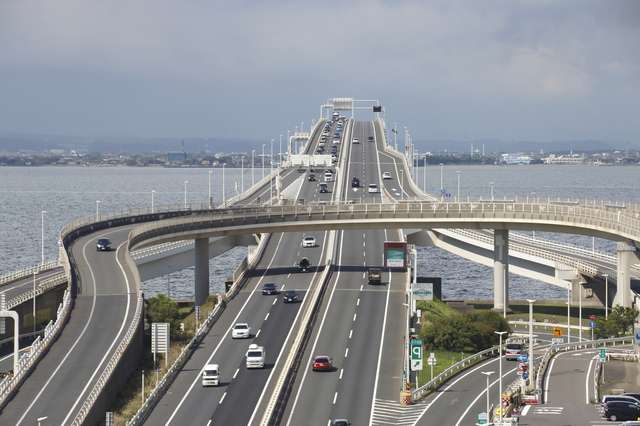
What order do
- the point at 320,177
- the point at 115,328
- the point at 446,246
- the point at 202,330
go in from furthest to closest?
1. the point at 320,177
2. the point at 446,246
3. the point at 202,330
4. the point at 115,328

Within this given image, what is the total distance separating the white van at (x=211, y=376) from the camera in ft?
169

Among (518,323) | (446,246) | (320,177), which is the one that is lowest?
(518,323)

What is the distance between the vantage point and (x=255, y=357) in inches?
2168

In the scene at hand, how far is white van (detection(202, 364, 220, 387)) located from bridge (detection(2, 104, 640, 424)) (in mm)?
1048

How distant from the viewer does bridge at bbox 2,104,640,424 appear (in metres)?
50.7

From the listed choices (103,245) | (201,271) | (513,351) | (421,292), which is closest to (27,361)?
(103,245)

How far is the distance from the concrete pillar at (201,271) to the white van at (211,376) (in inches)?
1363

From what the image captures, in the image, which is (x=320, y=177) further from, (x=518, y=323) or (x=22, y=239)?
(x=518, y=323)

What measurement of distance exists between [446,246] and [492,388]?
5479cm

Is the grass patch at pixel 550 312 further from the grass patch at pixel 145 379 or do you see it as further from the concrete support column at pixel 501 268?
the grass patch at pixel 145 379

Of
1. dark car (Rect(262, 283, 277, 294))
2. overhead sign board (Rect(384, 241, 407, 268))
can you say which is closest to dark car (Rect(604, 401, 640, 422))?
dark car (Rect(262, 283, 277, 294))

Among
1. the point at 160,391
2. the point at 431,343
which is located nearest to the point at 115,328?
the point at 160,391

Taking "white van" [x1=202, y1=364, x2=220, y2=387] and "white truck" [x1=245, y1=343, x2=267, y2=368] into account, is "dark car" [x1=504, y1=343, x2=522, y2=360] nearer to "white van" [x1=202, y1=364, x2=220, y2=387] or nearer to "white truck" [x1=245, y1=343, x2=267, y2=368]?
"white truck" [x1=245, y1=343, x2=267, y2=368]

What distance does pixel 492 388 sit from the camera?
2067 inches
